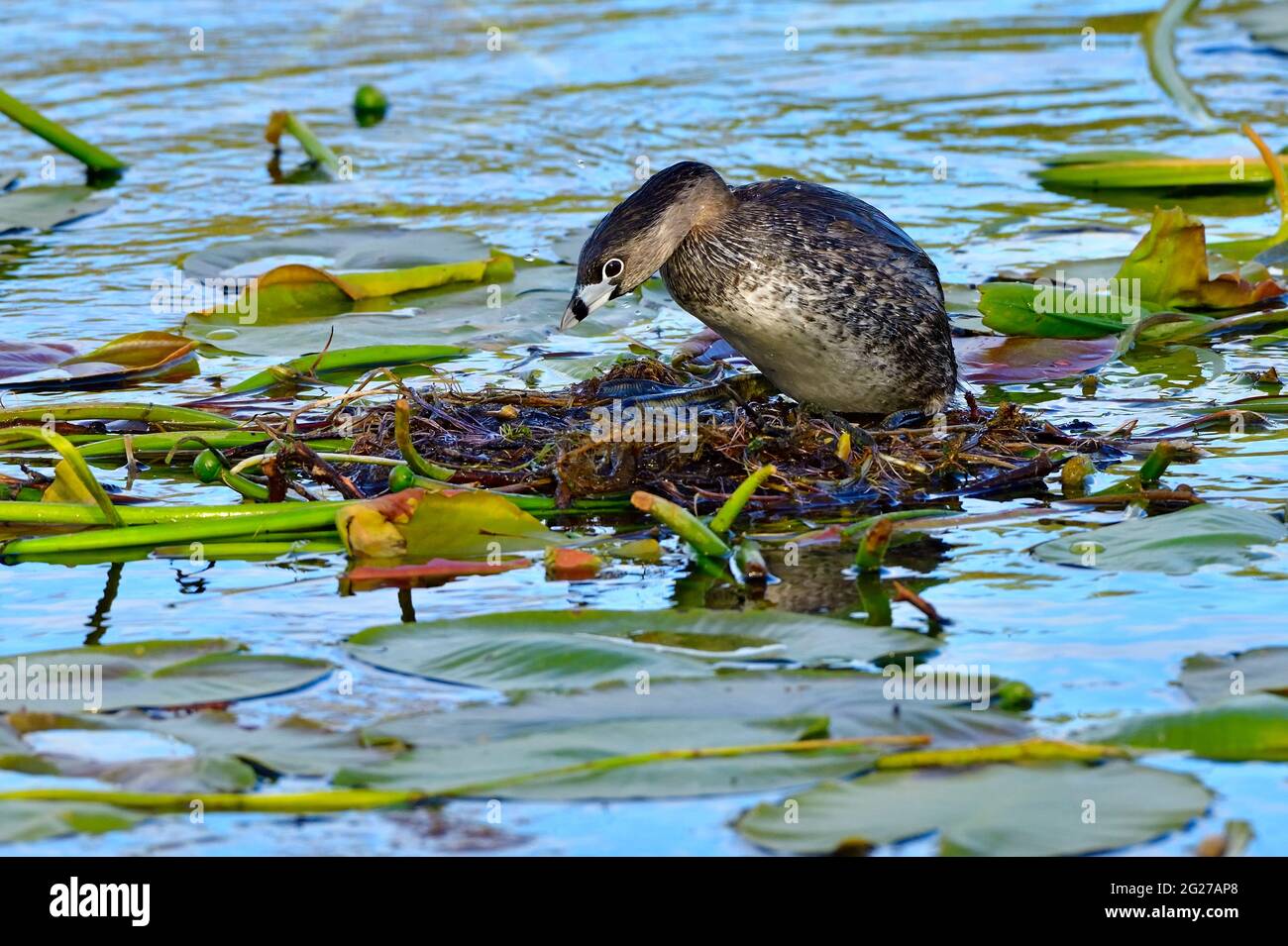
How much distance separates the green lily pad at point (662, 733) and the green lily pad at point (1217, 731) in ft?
0.75

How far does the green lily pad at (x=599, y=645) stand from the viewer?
4.36m

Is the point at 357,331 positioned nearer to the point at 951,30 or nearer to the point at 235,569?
the point at 235,569

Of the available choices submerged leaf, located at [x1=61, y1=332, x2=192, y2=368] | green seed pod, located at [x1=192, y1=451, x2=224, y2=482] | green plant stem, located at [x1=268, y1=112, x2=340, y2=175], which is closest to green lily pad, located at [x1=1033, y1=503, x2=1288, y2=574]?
green seed pod, located at [x1=192, y1=451, x2=224, y2=482]

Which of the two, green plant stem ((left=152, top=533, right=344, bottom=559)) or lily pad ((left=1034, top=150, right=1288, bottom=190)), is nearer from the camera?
green plant stem ((left=152, top=533, right=344, bottom=559))

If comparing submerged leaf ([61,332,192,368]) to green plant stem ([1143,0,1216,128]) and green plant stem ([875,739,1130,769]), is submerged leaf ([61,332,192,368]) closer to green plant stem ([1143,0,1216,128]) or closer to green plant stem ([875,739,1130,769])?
green plant stem ([875,739,1130,769])

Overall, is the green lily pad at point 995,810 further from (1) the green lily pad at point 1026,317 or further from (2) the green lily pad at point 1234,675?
(1) the green lily pad at point 1026,317

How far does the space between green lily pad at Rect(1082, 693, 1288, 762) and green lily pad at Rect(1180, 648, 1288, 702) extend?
200mm

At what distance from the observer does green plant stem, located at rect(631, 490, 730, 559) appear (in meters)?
4.91

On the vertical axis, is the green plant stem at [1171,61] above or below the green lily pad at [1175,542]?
above

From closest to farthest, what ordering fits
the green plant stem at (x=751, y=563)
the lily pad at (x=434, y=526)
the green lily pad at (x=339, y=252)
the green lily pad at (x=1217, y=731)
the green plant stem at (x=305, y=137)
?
the green lily pad at (x=1217, y=731) < the green plant stem at (x=751, y=563) < the lily pad at (x=434, y=526) < the green lily pad at (x=339, y=252) < the green plant stem at (x=305, y=137)

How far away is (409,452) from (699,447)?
981 mm

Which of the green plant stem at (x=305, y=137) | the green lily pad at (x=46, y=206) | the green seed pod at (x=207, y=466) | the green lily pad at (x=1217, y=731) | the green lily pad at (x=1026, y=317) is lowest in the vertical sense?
the green lily pad at (x=1217, y=731)

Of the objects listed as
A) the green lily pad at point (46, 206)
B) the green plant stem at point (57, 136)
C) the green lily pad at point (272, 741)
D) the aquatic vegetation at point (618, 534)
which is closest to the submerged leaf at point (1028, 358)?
the aquatic vegetation at point (618, 534)

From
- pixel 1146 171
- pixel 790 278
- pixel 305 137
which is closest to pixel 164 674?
pixel 790 278
